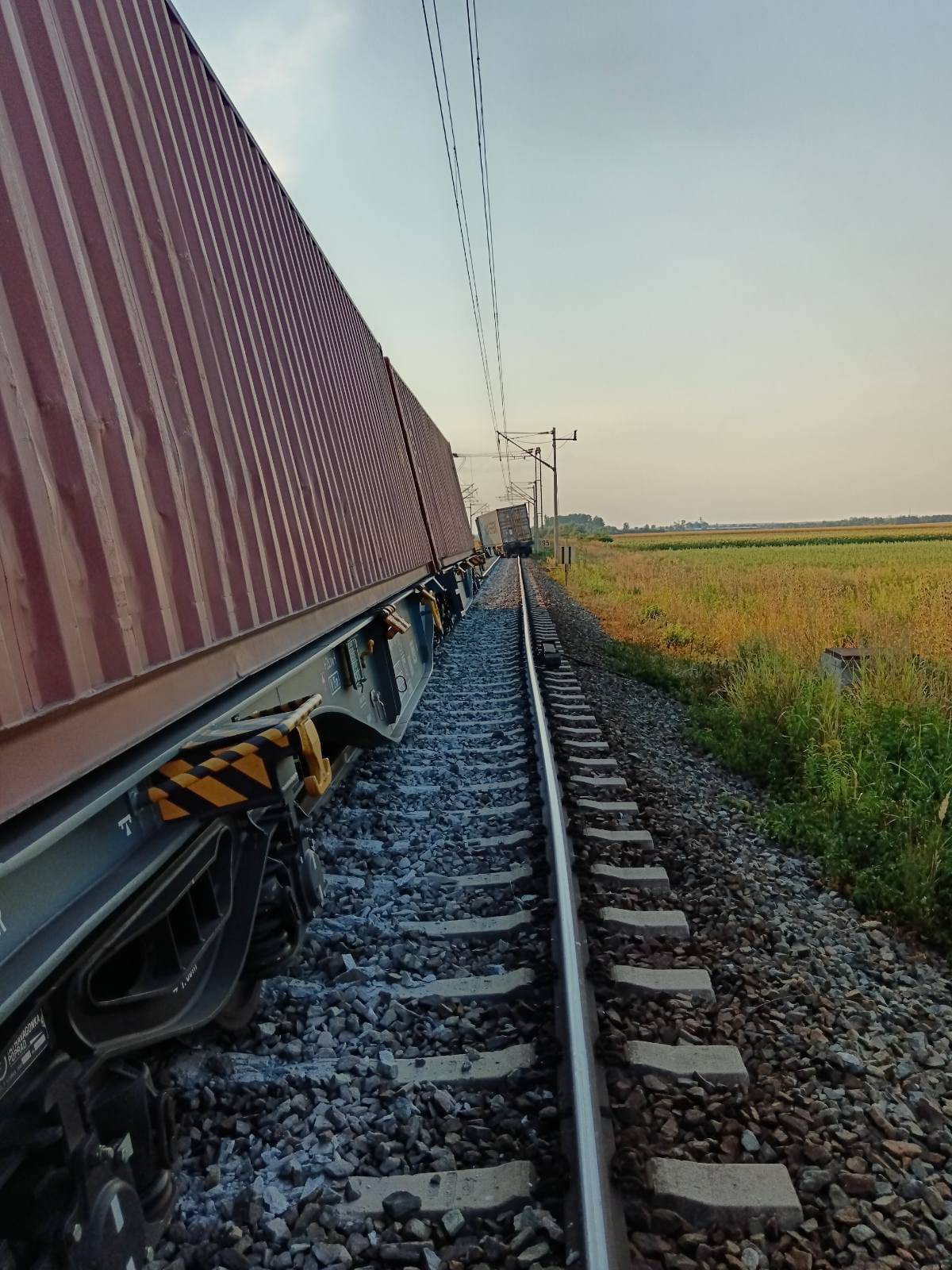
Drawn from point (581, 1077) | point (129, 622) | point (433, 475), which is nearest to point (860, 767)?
point (581, 1077)

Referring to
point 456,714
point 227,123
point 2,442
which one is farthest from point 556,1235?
point 456,714

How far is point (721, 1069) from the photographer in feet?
8.07

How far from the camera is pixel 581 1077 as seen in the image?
230cm

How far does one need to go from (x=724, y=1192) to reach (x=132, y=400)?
2.76m

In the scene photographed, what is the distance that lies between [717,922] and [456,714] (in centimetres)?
426

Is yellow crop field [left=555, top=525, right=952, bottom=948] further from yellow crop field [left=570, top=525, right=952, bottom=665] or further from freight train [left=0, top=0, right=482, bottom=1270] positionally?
freight train [left=0, top=0, right=482, bottom=1270]

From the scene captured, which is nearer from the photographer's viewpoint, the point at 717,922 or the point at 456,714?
the point at 717,922

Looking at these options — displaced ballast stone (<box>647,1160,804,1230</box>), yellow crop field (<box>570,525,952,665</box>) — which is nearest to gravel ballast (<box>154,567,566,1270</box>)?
displaced ballast stone (<box>647,1160,804,1230</box>)

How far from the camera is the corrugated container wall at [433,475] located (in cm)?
1074

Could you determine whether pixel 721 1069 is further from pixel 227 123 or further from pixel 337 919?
pixel 227 123

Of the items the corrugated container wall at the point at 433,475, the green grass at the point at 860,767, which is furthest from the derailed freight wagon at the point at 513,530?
the green grass at the point at 860,767

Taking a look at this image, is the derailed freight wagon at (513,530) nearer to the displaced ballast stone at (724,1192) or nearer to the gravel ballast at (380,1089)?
the gravel ballast at (380,1089)

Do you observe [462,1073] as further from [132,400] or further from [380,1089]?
[132,400]

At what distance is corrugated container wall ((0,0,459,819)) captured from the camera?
181cm
